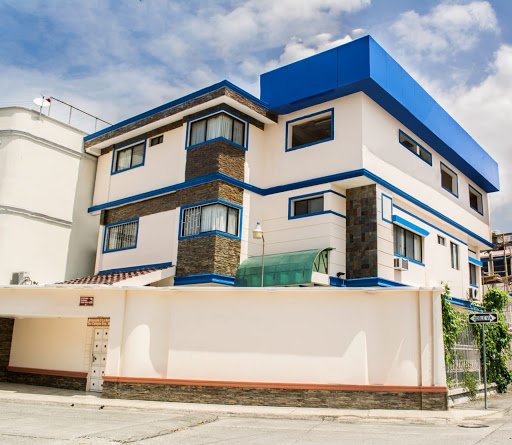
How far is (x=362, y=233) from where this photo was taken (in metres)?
19.0

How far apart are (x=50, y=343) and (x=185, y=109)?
9.82 meters

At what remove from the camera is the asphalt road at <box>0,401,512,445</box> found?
9.56m

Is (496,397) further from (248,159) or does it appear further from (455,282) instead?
(248,159)

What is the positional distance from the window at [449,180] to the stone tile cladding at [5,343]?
62.9 feet

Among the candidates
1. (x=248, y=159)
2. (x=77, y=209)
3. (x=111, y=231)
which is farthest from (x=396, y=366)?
(x=77, y=209)

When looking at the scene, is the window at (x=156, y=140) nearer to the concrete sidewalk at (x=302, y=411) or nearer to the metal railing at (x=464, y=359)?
the concrete sidewalk at (x=302, y=411)

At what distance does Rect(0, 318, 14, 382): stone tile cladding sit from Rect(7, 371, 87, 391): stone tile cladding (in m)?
0.31

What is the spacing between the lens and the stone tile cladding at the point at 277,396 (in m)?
13.1

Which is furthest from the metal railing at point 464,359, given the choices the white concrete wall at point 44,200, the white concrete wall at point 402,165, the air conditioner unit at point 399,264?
the white concrete wall at point 44,200

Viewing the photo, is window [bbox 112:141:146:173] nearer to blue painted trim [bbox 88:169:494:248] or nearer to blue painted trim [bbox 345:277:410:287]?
blue painted trim [bbox 88:169:494:248]

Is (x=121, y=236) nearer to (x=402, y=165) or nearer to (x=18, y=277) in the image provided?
(x=18, y=277)

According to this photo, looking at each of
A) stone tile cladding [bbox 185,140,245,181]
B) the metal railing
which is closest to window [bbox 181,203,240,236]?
stone tile cladding [bbox 185,140,245,181]

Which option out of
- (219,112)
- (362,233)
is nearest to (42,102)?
(219,112)

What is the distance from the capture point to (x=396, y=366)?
13.4 metres
